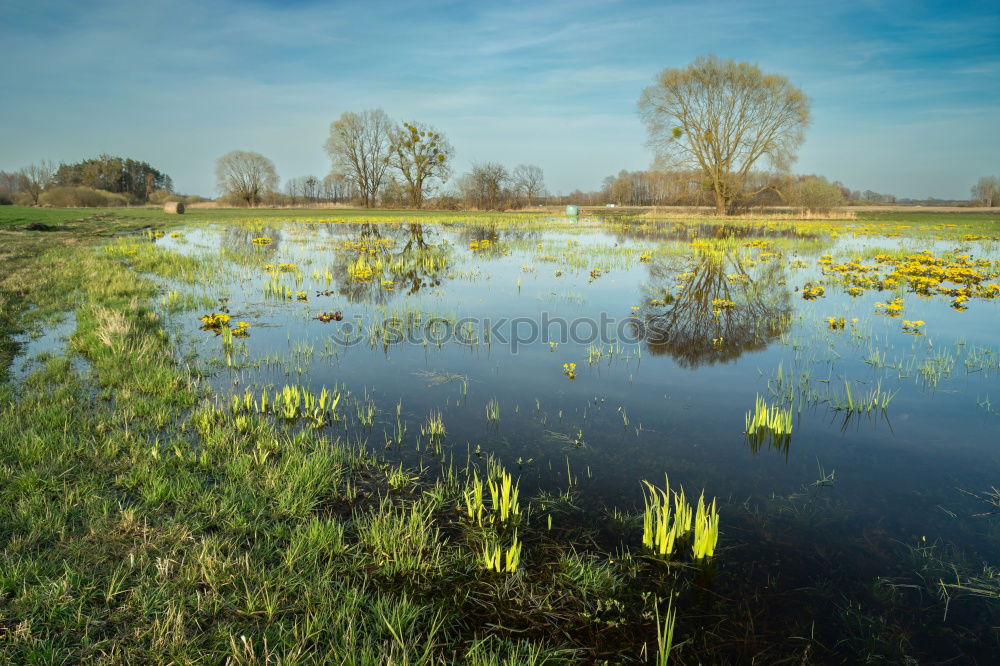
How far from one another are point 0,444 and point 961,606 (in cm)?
666

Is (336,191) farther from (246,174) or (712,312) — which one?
(712,312)

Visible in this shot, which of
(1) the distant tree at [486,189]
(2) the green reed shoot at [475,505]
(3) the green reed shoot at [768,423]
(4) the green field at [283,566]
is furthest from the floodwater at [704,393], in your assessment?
(1) the distant tree at [486,189]

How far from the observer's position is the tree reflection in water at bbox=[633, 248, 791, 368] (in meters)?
7.67

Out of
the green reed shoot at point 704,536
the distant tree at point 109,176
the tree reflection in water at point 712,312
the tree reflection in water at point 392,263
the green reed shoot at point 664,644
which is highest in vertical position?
the distant tree at point 109,176

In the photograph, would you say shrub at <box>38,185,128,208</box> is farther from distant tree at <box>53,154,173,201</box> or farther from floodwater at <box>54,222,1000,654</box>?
floodwater at <box>54,222,1000,654</box>

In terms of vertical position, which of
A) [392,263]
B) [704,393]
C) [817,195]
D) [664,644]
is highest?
[817,195]

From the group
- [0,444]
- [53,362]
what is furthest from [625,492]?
[53,362]

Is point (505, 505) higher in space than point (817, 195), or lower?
lower

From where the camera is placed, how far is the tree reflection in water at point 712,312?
302 inches

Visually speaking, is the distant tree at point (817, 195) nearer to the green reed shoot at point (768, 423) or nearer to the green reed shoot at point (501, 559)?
the green reed shoot at point (768, 423)

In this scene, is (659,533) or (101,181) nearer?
(659,533)

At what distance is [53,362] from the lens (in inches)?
242

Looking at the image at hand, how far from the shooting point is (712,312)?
32.5 ft

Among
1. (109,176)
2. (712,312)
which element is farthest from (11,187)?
(712,312)
